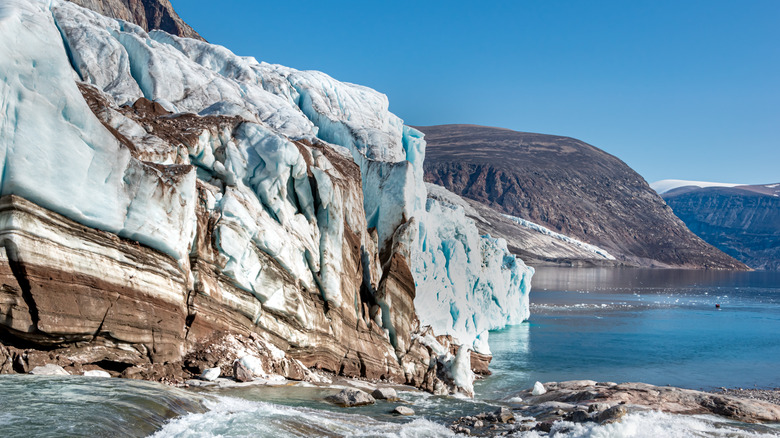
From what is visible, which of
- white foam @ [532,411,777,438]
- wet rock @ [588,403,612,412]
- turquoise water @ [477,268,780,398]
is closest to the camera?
white foam @ [532,411,777,438]

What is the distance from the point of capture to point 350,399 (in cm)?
1208


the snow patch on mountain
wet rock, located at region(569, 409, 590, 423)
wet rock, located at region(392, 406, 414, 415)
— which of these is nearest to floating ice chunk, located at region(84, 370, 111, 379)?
wet rock, located at region(392, 406, 414, 415)

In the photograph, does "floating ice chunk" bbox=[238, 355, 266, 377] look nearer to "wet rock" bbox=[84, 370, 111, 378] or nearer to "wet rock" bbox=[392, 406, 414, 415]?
"wet rock" bbox=[84, 370, 111, 378]

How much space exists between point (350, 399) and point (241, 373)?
91.3 inches

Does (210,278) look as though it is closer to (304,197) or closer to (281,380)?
(281,380)

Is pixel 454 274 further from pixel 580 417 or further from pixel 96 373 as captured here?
pixel 96 373

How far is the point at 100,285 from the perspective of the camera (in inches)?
407

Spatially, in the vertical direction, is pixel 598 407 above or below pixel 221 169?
below

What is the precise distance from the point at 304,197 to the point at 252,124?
244 cm

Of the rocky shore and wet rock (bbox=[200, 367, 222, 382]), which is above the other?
wet rock (bbox=[200, 367, 222, 382])

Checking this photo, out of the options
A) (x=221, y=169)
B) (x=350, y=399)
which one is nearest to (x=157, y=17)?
(x=221, y=169)

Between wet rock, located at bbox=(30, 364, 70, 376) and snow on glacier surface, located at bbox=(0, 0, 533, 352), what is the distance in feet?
8.13

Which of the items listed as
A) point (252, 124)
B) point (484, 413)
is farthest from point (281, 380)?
point (252, 124)

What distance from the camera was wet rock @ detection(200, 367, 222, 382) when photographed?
38.4ft
